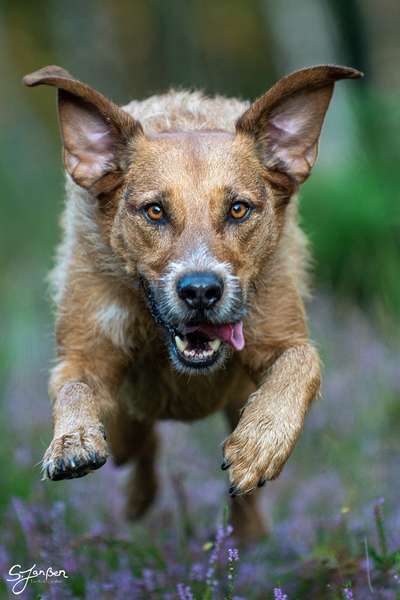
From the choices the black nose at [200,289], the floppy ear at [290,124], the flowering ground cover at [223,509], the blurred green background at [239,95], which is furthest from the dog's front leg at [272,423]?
the blurred green background at [239,95]

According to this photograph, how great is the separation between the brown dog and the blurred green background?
1.27 metres

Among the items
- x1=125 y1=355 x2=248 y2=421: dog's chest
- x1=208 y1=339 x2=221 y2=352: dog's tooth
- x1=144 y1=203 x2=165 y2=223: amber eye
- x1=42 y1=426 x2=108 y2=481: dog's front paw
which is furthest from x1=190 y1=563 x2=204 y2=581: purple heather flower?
x1=144 y1=203 x2=165 y2=223: amber eye

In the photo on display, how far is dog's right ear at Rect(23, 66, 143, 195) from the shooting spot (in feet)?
17.7

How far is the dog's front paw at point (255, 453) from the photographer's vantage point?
15.1ft

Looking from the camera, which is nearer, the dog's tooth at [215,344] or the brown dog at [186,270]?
the brown dog at [186,270]

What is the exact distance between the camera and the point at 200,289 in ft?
15.4

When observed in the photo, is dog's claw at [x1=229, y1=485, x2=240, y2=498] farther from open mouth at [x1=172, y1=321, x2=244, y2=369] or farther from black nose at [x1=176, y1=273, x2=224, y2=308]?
black nose at [x1=176, y1=273, x2=224, y2=308]

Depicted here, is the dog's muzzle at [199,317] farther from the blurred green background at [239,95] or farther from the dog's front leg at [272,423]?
the blurred green background at [239,95]

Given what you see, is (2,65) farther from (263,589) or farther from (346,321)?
(263,589)

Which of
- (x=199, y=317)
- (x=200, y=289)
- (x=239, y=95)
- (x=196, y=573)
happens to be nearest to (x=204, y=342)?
(x=199, y=317)

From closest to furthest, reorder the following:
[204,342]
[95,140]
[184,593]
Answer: [184,593] < [204,342] < [95,140]

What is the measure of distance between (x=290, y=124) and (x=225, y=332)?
4.08ft

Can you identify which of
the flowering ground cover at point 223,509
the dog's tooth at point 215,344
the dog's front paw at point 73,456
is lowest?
the flowering ground cover at point 223,509

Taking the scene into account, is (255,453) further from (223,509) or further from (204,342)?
(204,342)
